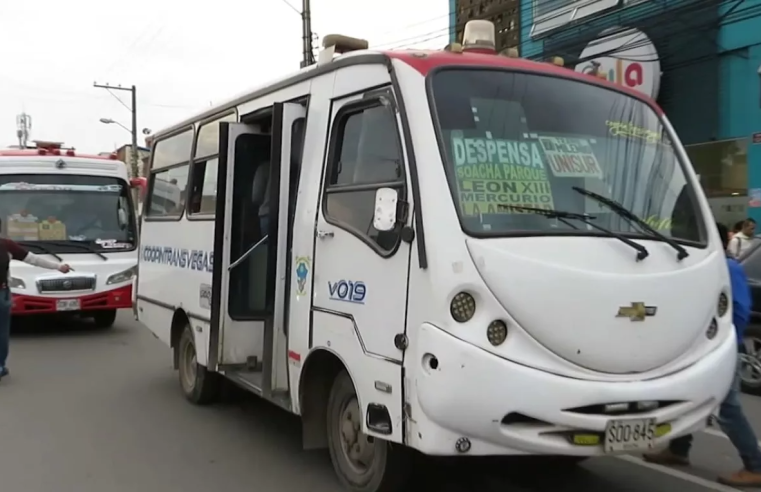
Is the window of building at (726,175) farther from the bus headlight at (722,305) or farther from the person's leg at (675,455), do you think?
the bus headlight at (722,305)

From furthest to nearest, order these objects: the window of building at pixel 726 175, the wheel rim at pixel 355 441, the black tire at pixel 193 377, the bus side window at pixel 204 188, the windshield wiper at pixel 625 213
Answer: the window of building at pixel 726 175 → the black tire at pixel 193 377 → the bus side window at pixel 204 188 → the wheel rim at pixel 355 441 → the windshield wiper at pixel 625 213

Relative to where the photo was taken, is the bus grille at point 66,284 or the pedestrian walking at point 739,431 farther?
the bus grille at point 66,284

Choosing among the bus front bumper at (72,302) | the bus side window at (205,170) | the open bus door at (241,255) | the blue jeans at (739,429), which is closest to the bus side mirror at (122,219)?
the bus front bumper at (72,302)

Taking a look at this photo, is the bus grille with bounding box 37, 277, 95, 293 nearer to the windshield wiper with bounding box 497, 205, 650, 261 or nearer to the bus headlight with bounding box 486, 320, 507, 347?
the windshield wiper with bounding box 497, 205, 650, 261

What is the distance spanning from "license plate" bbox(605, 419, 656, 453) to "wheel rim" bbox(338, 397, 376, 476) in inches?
55.0

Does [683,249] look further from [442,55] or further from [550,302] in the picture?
[442,55]

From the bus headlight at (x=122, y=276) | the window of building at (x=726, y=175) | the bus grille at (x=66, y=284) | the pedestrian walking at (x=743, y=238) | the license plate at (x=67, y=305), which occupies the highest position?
the window of building at (x=726, y=175)

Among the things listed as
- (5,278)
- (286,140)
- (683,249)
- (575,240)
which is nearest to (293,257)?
(286,140)

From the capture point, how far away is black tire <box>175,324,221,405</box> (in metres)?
7.65

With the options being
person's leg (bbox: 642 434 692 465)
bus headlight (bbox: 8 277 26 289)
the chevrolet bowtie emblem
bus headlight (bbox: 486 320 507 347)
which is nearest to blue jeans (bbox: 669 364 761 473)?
person's leg (bbox: 642 434 692 465)

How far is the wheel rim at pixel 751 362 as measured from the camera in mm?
8117

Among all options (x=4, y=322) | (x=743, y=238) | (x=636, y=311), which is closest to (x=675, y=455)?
(x=636, y=311)

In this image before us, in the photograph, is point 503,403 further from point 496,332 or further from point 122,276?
point 122,276

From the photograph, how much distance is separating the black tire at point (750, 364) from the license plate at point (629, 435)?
4504mm
